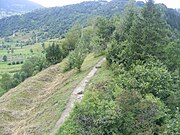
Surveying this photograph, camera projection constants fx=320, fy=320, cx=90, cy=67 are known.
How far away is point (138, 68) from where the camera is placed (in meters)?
39.2

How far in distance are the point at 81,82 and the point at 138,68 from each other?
35.9 ft

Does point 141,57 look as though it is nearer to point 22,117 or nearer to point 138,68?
point 138,68

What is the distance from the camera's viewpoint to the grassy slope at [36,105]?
37969 millimetres

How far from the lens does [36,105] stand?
47000mm

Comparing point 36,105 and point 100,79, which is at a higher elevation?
point 100,79

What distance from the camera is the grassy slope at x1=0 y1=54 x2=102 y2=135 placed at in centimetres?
3797

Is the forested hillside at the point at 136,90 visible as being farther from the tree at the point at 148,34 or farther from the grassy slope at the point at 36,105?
the grassy slope at the point at 36,105

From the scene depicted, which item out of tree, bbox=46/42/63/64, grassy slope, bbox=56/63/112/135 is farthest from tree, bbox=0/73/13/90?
grassy slope, bbox=56/63/112/135

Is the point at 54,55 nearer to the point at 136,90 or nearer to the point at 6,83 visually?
the point at 6,83

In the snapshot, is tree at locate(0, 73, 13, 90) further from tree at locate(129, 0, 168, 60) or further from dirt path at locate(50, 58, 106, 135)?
tree at locate(129, 0, 168, 60)

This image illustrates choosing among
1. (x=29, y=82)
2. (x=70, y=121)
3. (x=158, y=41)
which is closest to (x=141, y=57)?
(x=158, y=41)

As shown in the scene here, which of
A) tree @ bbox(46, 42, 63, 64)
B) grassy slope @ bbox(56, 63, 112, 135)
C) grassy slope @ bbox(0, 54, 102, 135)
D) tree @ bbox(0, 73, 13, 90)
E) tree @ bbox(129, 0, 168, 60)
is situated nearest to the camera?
grassy slope @ bbox(0, 54, 102, 135)

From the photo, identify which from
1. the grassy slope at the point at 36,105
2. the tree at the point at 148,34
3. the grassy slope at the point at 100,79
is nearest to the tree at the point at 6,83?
the grassy slope at the point at 36,105

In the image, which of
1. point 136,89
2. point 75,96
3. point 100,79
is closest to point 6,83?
point 100,79
